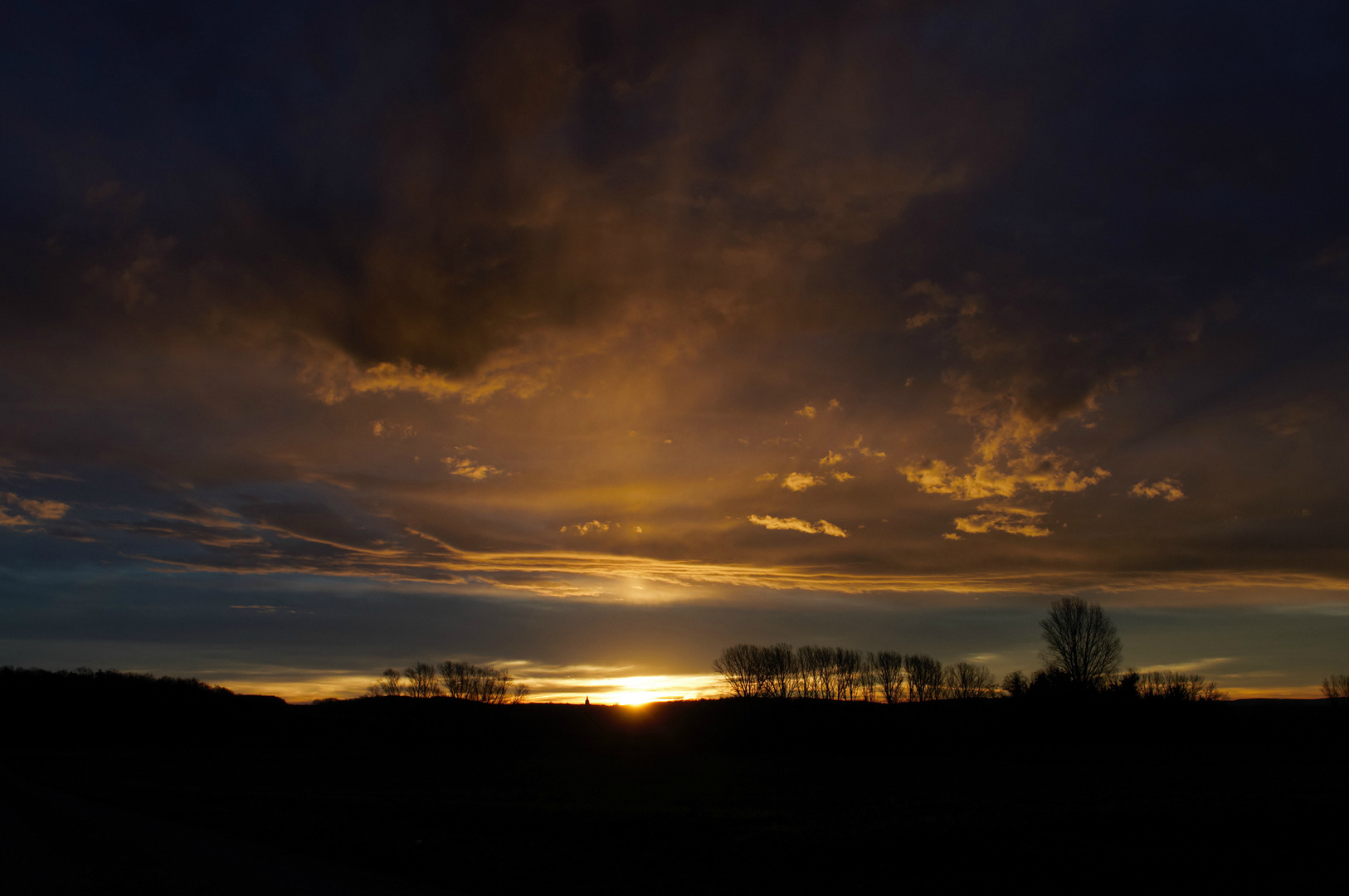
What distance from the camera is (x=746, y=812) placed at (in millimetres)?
29922

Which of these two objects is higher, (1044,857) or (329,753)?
(1044,857)

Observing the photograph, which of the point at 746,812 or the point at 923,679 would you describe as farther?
the point at 923,679

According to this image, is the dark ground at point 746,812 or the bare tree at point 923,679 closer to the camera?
the dark ground at point 746,812

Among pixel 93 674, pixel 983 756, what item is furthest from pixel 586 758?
pixel 93 674

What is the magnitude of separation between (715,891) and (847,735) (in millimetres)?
78741

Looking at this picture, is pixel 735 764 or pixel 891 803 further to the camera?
pixel 735 764

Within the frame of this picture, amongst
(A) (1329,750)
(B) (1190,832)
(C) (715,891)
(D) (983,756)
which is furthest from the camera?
(D) (983,756)

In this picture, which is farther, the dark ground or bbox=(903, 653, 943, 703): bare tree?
bbox=(903, 653, 943, 703): bare tree

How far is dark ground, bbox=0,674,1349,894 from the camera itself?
59.6 ft

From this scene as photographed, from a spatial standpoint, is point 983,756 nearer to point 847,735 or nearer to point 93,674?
point 847,735

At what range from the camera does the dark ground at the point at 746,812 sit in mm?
18156

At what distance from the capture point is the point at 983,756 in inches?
2916

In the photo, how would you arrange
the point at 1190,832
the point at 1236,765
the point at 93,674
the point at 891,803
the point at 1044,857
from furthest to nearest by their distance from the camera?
the point at 93,674
the point at 1236,765
the point at 891,803
the point at 1190,832
the point at 1044,857

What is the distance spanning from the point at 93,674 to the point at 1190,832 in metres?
184
